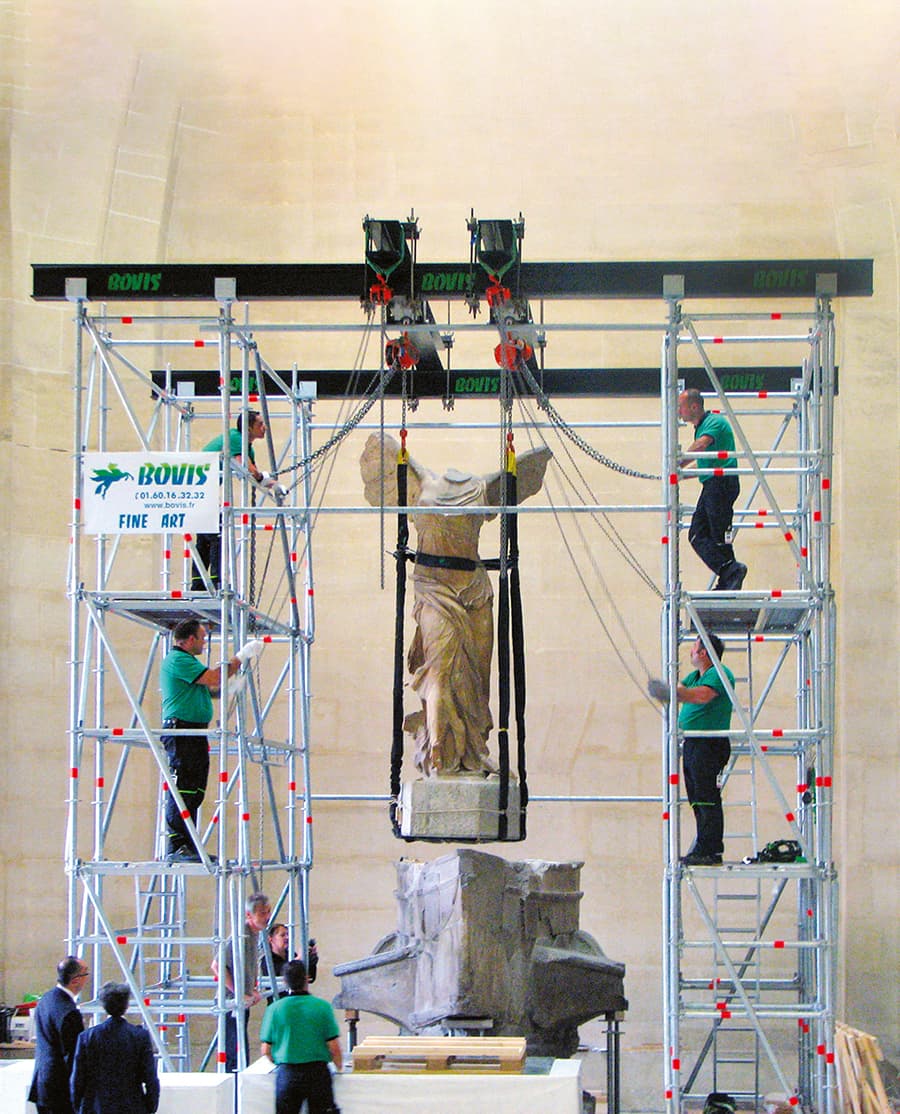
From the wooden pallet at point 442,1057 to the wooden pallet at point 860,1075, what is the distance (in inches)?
199

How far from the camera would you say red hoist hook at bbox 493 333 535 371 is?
14.6 metres

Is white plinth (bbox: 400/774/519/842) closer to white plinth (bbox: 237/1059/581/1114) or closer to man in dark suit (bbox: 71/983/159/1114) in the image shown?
white plinth (bbox: 237/1059/581/1114)

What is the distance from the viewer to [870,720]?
20172mm

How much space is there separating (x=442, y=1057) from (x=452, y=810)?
2.82 m

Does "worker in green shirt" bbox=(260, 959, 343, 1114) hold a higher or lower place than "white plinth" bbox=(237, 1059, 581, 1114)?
higher

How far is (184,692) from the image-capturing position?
46.0ft

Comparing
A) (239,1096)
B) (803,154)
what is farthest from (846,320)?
(239,1096)

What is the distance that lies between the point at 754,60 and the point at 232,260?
6.58 m

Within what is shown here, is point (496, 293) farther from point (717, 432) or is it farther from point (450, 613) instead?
point (450, 613)

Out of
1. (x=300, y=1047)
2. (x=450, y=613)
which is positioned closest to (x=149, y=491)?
(x=450, y=613)

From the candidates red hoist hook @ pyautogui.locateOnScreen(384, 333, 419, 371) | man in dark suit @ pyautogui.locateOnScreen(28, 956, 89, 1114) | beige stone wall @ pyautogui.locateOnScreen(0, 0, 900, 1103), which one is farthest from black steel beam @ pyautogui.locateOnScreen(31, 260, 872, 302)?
beige stone wall @ pyautogui.locateOnScreen(0, 0, 900, 1103)

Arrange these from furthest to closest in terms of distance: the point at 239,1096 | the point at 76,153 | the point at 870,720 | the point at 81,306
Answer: the point at 76,153 < the point at 870,720 < the point at 81,306 < the point at 239,1096

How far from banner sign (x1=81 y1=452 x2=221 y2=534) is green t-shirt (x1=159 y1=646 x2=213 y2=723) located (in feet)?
3.37

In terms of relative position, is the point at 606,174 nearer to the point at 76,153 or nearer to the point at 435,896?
the point at 76,153
